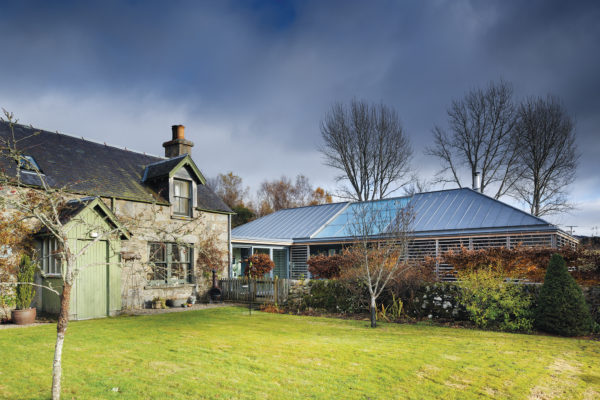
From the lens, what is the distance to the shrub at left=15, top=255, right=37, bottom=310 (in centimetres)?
1165

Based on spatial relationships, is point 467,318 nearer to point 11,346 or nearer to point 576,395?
point 576,395

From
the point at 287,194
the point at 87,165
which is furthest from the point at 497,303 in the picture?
the point at 287,194

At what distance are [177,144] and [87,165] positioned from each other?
14.8 ft

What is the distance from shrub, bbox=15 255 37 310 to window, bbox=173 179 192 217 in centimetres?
622

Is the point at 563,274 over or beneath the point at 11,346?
over

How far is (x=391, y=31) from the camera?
595 inches

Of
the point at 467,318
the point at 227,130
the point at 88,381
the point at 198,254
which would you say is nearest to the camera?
the point at 88,381

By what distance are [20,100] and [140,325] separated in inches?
383

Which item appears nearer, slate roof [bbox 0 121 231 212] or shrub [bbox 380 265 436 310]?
shrub [bbox 380 265 436 310]

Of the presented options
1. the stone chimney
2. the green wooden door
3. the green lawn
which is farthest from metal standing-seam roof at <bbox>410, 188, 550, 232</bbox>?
the green wooden door

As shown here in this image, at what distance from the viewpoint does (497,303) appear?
37.0ft

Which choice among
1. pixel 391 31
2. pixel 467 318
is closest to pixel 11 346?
pixel 467 318

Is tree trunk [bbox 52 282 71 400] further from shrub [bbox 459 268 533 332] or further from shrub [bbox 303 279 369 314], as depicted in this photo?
shrub [bbox 459 268 533 332]

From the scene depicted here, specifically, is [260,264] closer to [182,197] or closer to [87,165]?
[182,197]
